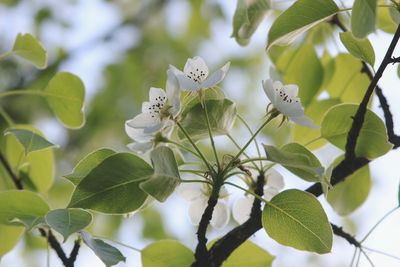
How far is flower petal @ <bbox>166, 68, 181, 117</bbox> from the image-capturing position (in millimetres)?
999

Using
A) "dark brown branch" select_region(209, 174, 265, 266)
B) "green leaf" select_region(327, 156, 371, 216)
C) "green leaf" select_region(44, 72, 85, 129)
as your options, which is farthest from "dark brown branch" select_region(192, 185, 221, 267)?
"green leaf" select_region(44, 72, 85, 129)

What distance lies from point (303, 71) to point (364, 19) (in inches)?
23.9

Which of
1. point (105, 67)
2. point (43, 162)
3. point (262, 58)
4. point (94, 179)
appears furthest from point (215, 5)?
point (94, 179)

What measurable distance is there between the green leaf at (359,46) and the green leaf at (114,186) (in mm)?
339

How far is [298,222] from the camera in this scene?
39.4 inches

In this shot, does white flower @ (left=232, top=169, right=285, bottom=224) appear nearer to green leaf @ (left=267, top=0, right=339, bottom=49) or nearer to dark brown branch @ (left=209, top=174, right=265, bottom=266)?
dark brown branch @ (left=209, top=174, right=265, bottom=266)

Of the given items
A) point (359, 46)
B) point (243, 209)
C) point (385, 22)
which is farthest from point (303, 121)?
point (385, 22)

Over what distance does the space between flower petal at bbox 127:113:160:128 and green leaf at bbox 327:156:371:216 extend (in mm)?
419

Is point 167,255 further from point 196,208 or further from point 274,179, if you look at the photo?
point 274,179

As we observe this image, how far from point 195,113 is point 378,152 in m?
0.29

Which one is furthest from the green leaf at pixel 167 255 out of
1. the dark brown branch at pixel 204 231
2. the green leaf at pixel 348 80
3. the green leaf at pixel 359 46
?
the green leaf at pixel 348 80

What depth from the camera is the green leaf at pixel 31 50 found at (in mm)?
1391

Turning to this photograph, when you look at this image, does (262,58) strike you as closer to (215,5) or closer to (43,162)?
(215,5)

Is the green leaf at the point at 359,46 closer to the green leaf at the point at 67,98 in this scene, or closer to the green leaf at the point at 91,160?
the green leaf at the point at 91,160
